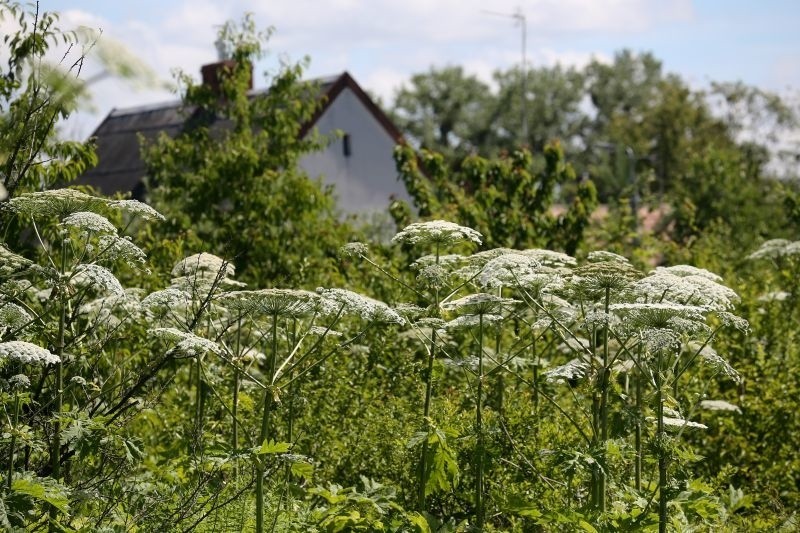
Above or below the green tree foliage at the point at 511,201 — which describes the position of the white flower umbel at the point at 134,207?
below

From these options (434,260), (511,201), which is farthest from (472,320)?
(511,201)

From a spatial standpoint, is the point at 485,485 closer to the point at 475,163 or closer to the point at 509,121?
the point at 475,163

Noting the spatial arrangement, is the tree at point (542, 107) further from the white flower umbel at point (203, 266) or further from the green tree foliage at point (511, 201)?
the white flower umbel at point (203, 266)

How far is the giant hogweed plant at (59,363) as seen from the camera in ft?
16.8

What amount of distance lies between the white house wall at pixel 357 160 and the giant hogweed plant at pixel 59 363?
21222 mm

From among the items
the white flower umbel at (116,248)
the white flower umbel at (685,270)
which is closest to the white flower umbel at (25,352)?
the white flower umbel at (116,248)

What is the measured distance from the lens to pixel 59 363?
5.67 m

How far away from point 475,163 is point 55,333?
8.25m

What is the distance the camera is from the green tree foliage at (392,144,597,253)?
1346cm

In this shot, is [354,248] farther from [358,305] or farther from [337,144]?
[337,144]

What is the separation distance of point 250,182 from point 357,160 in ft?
52.2

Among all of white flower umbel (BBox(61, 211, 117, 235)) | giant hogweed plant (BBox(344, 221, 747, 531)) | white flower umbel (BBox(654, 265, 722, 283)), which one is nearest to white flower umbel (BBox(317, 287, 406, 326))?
giant hogweed plant (BBox(344, 221, 747, 531))

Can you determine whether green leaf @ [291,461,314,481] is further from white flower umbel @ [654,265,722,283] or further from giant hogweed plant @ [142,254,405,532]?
white flower umbel @ [654,265,722,283]

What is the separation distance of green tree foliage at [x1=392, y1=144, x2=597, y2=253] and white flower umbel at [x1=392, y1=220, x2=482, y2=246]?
6.46 m
